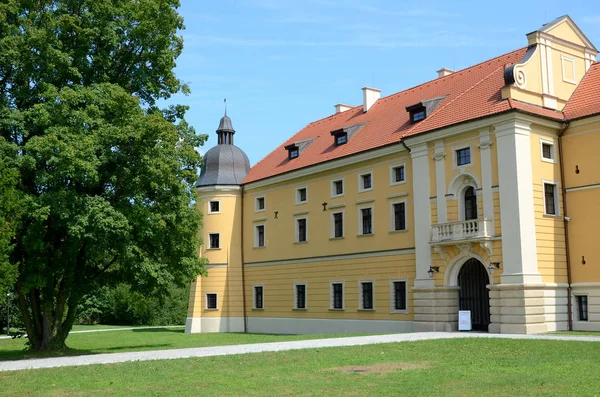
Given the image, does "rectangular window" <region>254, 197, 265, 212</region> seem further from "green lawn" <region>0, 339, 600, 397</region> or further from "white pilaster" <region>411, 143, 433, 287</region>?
"green lawn" <region>0, 339, 600, 397</region>

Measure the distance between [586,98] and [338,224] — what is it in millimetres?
13163

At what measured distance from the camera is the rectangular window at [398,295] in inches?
1242

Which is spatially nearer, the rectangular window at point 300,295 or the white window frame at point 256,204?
the rectangular window at point 300,295

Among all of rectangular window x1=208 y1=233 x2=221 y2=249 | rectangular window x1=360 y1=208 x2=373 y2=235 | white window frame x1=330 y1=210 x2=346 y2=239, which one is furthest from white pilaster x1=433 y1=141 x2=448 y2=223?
rectangular window x1=208 y1=233 x2=221 y2=249

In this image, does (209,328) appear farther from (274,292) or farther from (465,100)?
(465,100)

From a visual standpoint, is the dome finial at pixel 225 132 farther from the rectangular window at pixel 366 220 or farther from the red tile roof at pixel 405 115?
the rectangular window at pixel 366 220

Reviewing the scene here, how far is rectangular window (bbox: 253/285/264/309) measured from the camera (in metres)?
41.1

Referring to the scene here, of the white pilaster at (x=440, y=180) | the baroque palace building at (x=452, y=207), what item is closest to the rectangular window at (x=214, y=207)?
the baroque palace building at (x=452, y=207)

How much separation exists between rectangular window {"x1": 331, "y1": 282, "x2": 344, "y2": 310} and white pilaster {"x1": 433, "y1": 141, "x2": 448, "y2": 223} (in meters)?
7.82

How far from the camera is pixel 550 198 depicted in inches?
1104

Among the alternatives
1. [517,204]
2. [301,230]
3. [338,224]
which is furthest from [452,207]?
[301,230]

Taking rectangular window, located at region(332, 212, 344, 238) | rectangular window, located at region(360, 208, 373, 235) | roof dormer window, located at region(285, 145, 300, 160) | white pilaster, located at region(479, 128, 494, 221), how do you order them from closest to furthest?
white pilaster, located at region(479, 128, 494, 221), rectangular window, located at region(360, 208, 373, 235), rectangular window, located at region(332, 212, 344, 238), roof dormer window, located at region(285, 145, 300, 160)

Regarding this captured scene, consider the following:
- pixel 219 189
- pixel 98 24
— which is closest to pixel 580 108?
pixel 98 24

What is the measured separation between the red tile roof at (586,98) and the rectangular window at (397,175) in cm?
734
